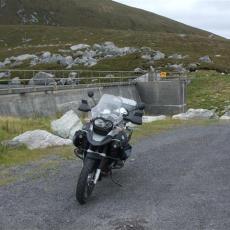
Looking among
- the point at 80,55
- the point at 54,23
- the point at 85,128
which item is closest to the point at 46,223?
the point at 85,128

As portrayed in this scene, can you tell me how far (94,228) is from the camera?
7582mm

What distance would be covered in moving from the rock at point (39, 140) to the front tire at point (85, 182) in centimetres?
589

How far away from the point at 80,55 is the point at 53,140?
82.4m

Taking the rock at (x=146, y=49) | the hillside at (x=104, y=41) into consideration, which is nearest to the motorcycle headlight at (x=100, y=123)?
the hillside at (x=104, y=41)

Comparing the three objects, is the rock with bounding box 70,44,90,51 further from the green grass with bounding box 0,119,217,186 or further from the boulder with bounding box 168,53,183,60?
the green grass with bounding box 0,119,217,186

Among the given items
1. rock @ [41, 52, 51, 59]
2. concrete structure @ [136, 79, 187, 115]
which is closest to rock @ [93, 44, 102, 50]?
rock @ [41, 52, 51, 59]

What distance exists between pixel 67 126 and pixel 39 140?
2.44m

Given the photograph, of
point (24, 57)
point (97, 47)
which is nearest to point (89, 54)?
point (97, 47)

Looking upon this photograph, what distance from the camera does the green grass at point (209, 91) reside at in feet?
179

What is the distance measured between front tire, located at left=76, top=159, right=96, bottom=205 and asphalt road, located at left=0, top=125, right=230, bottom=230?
15 cm

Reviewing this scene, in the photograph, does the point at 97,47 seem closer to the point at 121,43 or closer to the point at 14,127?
the point at 121,43

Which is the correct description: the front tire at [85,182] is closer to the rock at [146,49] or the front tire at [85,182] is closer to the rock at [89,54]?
the rock at [146,49]

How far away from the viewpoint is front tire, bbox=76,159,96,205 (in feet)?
28.9

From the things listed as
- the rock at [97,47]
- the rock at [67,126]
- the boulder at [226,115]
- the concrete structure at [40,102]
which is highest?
the rock at [67,126]
